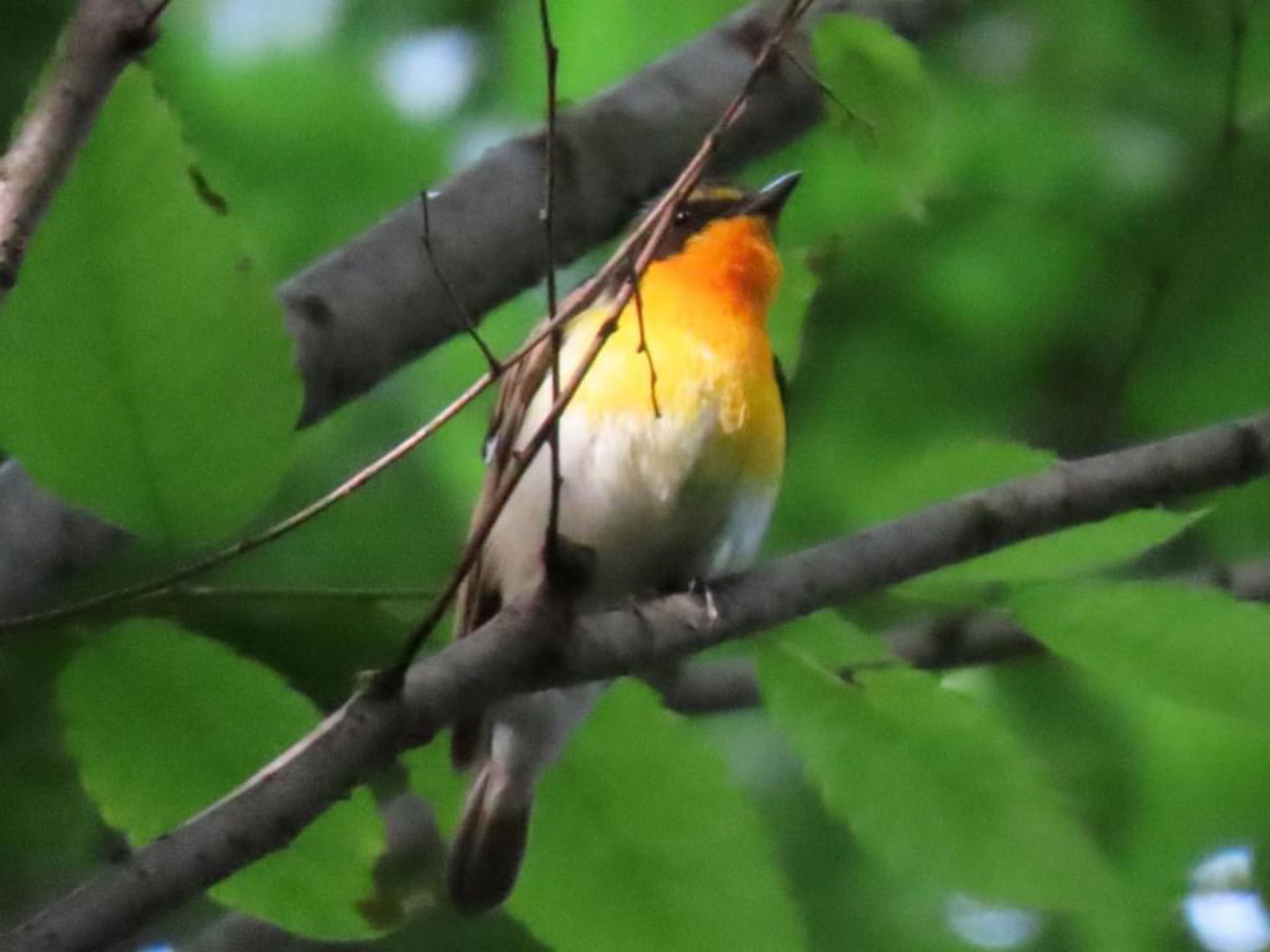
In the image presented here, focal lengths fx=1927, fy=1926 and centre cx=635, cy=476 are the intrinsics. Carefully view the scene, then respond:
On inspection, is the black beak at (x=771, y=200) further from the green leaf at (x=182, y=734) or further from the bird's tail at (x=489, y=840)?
the green leaf at (x=182, y=734)

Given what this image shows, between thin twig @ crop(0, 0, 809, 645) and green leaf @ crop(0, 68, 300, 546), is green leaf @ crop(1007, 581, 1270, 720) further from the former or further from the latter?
green leaf @ crop(0, 68, 300, 546)

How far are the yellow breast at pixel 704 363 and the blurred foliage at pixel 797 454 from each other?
0.14 m

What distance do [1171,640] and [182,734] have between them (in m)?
0.94

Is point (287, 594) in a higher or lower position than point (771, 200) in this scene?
higher

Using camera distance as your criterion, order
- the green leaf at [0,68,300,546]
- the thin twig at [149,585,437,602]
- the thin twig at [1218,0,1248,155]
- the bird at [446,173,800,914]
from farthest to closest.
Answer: the thin twig at [1218,0,1248,155] < the bird at [446,173,800,914] < the thin twig at [149,585,437,602] < the green leaf at [0,68,300,546]

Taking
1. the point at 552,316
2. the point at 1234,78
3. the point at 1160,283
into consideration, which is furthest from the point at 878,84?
the point at 1160,283

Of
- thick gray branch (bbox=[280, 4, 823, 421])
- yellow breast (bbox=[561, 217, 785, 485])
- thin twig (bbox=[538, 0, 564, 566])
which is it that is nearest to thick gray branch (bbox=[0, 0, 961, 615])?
thick gray branch (bbox=[280, 4, 823, 421])

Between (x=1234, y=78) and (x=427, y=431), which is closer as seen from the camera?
(x=427, y=431)

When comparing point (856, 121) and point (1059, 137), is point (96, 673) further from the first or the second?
point (1059, 137)

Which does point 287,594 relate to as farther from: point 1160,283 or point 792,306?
point 1160,283

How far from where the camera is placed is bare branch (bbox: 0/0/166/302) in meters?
1.36

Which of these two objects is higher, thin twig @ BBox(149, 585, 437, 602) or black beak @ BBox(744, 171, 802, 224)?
thin twig @ BBox(149, 585, 437, 602)

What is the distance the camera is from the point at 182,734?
171 cm

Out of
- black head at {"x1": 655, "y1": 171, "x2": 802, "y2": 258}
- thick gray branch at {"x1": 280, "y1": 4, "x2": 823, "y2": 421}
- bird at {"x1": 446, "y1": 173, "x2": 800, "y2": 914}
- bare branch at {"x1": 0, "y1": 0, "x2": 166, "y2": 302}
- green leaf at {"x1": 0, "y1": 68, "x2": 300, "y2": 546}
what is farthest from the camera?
black head at {"x1": 655, "y1": 171, "x2": 802, "y2": 258}
